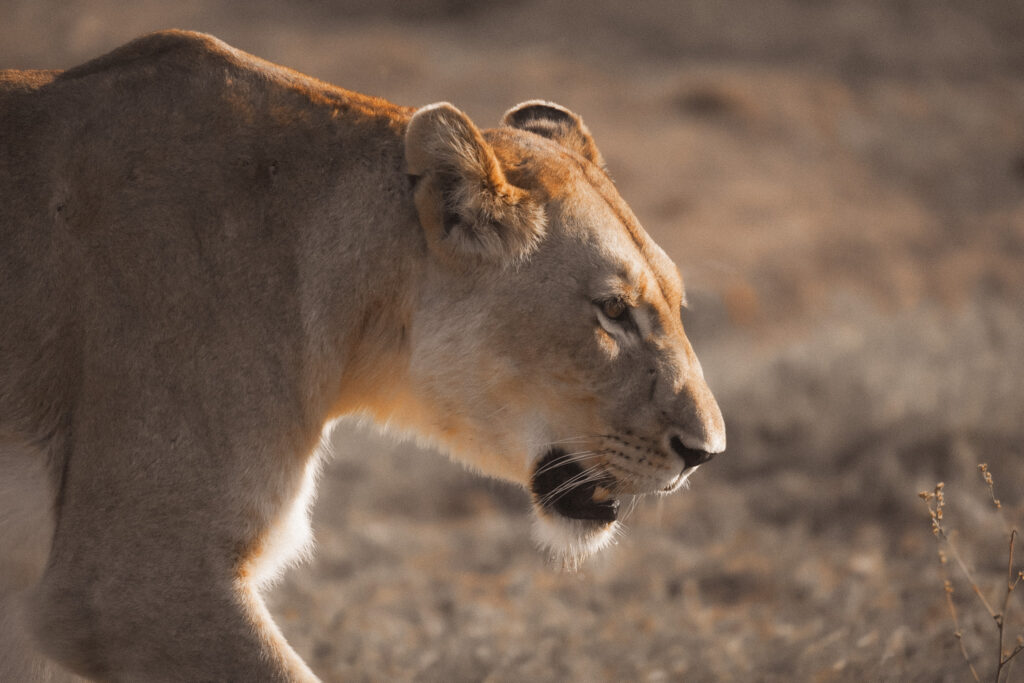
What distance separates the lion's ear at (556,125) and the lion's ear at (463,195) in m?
0.62

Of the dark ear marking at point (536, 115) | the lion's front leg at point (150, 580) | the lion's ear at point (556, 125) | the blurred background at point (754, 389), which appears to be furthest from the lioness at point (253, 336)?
the blurred background at point (754, 389)

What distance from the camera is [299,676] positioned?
296 cm

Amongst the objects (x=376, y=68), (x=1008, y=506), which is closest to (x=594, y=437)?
(x=1008, y=506)

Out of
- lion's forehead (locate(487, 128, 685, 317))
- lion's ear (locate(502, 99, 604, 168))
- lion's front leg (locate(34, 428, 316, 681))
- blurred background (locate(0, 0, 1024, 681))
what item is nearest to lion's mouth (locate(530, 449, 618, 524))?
lion's forehead (locate(487, 128, 685, 317))

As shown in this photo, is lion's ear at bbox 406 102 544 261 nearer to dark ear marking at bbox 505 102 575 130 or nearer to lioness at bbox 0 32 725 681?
lioness at bbox 0 32 725 681

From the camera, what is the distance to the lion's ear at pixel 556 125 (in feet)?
13.1

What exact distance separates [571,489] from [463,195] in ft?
3.03

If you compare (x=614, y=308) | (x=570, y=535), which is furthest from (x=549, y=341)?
(x=570, y=535)

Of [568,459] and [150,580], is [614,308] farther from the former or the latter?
[150,580]

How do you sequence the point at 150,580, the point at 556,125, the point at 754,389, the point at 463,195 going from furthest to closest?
1. the point at 754,389
2. the point at 556,125
3. the point at 463,195
4. the point at 150,580

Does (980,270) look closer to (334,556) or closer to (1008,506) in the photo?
(1008,506)

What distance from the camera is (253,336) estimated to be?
3111 mm

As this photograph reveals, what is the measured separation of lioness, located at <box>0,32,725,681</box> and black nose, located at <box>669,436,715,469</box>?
0.01 meters

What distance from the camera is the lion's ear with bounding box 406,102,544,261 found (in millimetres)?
3225
